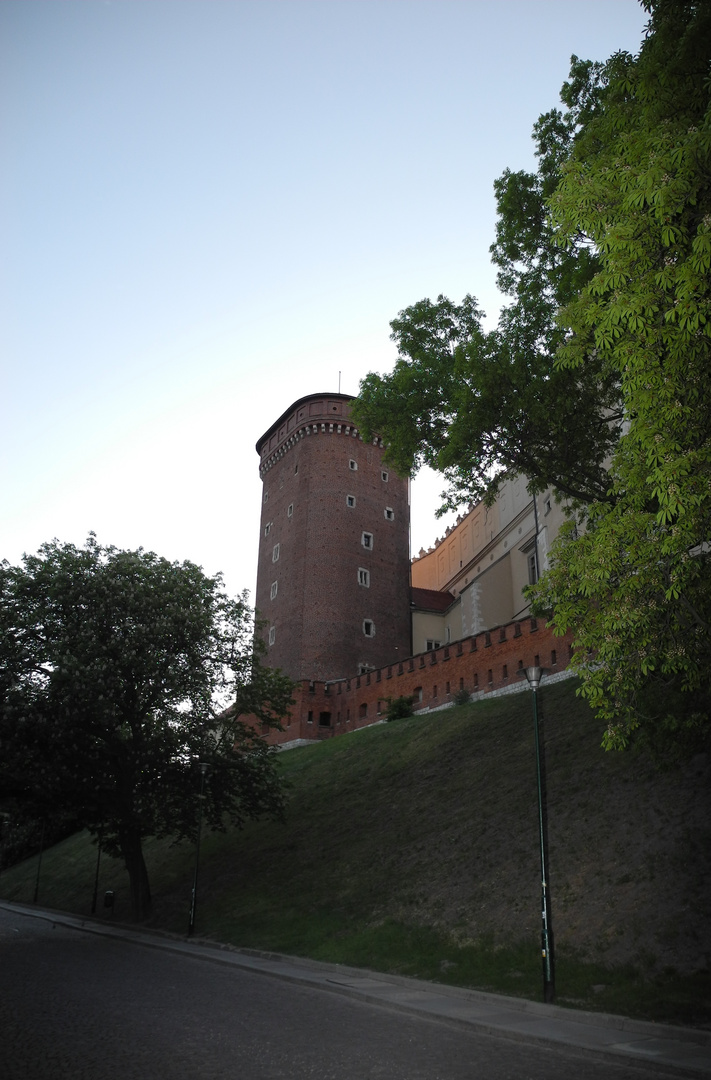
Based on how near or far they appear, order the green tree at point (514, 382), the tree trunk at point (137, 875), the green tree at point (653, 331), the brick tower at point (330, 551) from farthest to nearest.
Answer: the brick tower at point (330, 551) < the tree trunk at point (137, 875) < the green tree at point (514, 382) < the green tree at point (653, 331)

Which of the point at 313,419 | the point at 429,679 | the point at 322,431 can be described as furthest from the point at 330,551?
the point at 429,679

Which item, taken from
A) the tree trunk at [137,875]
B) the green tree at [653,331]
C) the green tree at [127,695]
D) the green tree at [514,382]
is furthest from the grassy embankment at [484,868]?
the green tree at [514,382]

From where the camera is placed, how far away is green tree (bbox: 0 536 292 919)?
22.8 meters

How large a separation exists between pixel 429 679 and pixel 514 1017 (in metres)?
27.5

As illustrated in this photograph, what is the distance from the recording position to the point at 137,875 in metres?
27.1

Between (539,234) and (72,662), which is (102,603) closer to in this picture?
(72,662)

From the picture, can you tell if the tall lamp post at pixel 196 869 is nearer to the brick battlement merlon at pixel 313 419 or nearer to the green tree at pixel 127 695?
the green tree at pixel 127 695

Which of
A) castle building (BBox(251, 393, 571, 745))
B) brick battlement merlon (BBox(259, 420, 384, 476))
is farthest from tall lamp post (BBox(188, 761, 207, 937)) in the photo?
brick battlement merlon (BBox(259, 420, 384, 476))

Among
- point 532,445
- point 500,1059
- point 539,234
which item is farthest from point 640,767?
point 539,234

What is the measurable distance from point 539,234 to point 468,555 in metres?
45.9

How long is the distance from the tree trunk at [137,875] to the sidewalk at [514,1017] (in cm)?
845

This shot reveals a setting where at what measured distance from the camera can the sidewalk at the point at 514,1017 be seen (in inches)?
379

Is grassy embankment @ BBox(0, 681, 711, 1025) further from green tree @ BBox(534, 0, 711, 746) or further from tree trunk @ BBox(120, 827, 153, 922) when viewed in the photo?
green tree @ BBox(534, 0, 711, 746)

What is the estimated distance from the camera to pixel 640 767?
20062mm
